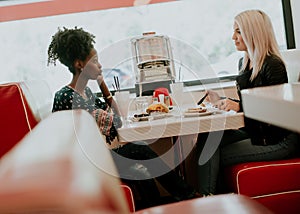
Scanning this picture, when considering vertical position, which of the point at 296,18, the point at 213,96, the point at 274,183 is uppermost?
the point at 296,18

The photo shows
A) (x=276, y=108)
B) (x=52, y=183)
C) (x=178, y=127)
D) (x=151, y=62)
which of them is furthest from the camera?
(x=151, y=62)

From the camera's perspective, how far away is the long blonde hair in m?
2.61

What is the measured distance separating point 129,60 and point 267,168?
210 centimetres

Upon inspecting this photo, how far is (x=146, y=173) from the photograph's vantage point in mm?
2570

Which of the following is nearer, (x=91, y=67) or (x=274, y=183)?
(x=274, y=183)

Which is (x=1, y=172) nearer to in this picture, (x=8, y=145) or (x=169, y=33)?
(x=8, y=145)

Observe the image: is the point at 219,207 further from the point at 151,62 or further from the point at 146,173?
the point at 151,62

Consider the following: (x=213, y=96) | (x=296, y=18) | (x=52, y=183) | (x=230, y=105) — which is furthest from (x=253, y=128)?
(x=52, y=183)

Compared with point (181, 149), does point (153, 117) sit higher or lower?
higher

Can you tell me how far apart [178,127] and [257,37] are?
90 cm

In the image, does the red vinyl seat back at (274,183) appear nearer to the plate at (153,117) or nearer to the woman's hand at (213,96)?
the plate at (153,117)

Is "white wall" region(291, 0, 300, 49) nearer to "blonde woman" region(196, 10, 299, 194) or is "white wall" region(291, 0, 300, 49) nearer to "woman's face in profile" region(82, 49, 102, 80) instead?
"blonde woman" region(196, 10, 299, 194)

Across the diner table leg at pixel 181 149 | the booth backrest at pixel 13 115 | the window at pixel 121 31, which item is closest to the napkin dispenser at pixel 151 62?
the window at pixel 121 31

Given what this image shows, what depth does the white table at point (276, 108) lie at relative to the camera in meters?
0.57
